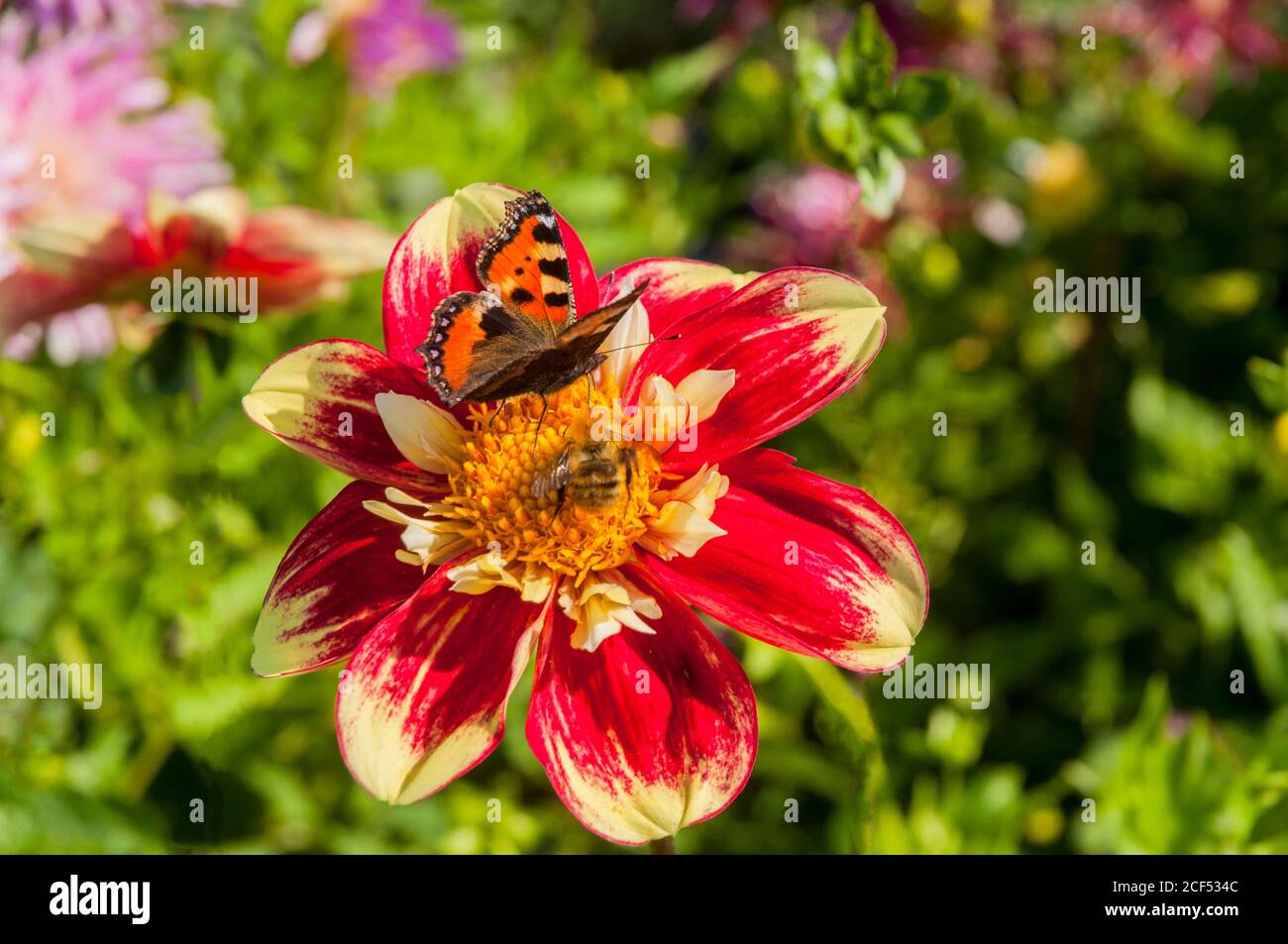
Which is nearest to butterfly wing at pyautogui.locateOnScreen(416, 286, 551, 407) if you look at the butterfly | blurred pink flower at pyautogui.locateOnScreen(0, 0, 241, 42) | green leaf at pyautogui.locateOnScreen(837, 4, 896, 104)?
the butterfly

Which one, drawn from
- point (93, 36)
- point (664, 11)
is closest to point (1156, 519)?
point (93, 36)

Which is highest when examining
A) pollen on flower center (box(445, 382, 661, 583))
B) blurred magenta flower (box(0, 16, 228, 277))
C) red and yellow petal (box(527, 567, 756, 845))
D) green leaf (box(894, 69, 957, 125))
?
blurred magenta flower (box(0, 16, 228, 277))

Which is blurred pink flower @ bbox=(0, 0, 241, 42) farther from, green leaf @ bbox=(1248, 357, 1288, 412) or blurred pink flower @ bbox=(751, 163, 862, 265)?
green leaf @ bbox=(1248, 357, 1288, 412)

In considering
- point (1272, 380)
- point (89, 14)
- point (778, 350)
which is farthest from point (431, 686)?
point (89, 14)

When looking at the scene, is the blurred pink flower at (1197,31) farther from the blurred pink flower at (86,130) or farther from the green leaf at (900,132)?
the blurred pink flower at (86,130)

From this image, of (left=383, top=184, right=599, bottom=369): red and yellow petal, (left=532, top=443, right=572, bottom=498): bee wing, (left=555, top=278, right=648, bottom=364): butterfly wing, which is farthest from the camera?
(left=383, top=184, right=599, bottom=369): red and yellow petal

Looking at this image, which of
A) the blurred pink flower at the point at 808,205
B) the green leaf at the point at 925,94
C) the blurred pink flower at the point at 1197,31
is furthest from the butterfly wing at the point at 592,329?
the blurred pink flower at the point at 1197,31

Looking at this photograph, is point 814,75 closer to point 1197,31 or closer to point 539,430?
point 539,430
